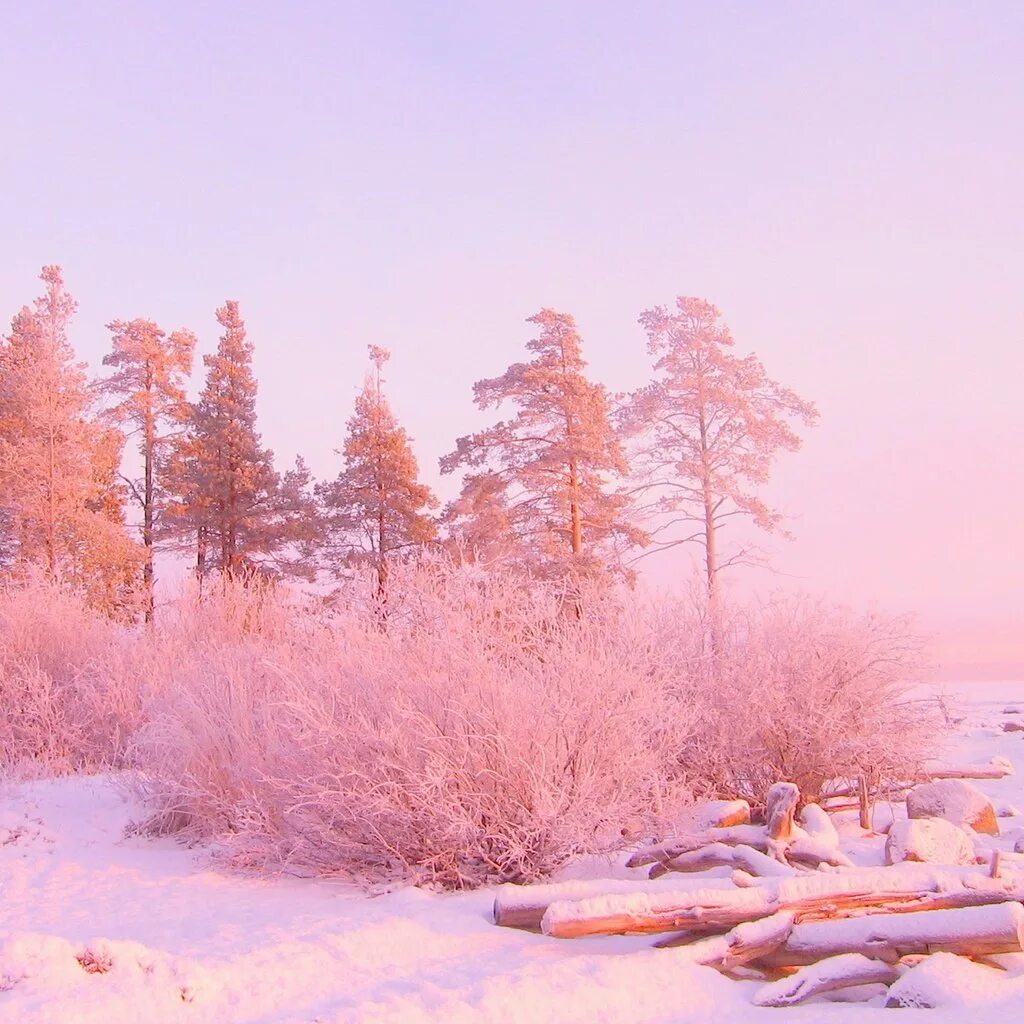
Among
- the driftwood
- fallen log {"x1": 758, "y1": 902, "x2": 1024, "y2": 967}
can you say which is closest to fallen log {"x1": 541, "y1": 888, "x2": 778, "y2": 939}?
fallen log {"x1": 758, "y1": 902, "x2": 1024, "y2": 967}

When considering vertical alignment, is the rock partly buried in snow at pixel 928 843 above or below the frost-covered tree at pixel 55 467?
below

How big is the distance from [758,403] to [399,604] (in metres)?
18.7

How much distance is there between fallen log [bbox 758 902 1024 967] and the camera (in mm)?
5328

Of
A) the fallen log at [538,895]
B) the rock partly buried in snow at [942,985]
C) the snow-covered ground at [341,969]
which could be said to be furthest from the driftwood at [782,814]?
the rock partly buried in snow at [942,985]

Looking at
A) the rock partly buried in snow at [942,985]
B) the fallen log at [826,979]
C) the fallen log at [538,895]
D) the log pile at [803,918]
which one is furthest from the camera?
the fallen log at [538,895]

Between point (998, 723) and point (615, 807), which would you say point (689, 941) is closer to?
point (615, 807)

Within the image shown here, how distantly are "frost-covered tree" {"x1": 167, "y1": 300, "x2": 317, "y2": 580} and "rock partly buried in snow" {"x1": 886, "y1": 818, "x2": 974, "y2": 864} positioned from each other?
2006 cm

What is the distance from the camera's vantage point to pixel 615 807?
690cm

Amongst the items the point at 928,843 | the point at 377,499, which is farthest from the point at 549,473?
the point at 928,843

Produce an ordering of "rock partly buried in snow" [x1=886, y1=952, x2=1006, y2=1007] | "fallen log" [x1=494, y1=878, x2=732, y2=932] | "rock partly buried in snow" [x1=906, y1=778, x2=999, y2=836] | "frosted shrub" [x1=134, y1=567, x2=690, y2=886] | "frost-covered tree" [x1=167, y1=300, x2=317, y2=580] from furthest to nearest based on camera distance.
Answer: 1. "frost-covered tree" [x1=167, y1=300, x2=317, y2=580]
2. "rock partly buried in snow" [x1=906, y1=778, x2=999, y2=836]
3. "frosted shrub" [x1=134, y1=567, x2=690, y2=886]
4. "fallen log" [x1=494, y1=878, x2=732, y2=932]
5. "rock partly buried in snow" [x1=886, y1=952, x2=1006, y2=1007]

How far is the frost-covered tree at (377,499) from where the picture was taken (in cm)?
2570

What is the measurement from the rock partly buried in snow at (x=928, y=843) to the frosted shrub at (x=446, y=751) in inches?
60.5

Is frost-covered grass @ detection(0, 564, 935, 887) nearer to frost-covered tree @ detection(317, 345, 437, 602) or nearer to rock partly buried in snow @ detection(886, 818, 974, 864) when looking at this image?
rock partly buried in snow @ detection(886, 818, 974, 864)

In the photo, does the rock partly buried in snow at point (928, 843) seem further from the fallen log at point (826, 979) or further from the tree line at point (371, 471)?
the tree line at point (371, 471)
